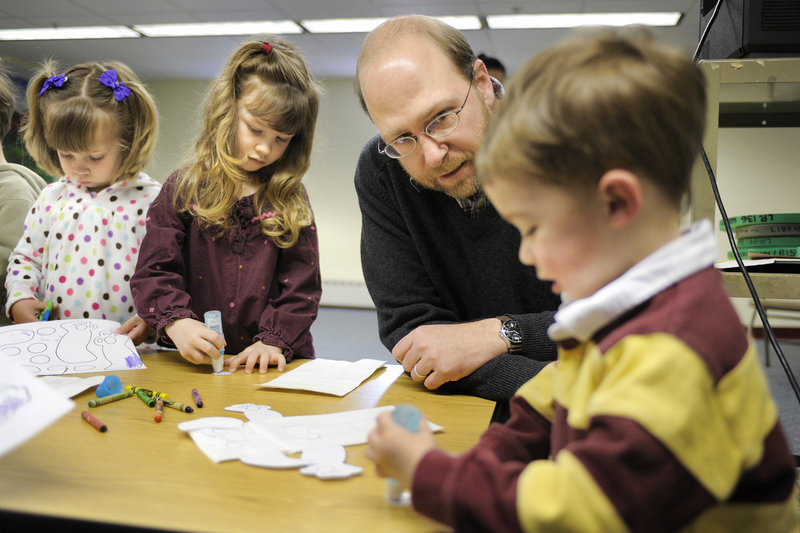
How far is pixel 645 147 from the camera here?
0.54 metres

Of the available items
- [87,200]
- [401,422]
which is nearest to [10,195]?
[87,200]

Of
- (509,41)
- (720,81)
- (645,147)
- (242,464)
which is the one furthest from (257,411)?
(509,41)

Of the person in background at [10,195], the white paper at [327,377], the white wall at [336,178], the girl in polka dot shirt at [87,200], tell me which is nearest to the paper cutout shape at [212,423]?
the white paper at [327,377]

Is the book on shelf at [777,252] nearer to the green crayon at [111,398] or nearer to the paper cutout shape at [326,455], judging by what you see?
the paper cutout shape at [326,455]

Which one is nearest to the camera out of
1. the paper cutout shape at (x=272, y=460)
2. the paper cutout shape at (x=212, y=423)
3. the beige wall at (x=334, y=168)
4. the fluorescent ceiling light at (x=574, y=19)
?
the paper cutout shape at (x=272, y=460)

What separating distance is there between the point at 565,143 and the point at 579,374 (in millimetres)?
209

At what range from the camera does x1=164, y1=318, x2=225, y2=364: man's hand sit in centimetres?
125

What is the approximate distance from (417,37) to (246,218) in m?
0.60

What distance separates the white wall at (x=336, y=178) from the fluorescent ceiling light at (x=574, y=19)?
2699 mm

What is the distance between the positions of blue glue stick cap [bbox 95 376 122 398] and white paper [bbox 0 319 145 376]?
190 millimetres

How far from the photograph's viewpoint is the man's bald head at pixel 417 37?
129 centimetres

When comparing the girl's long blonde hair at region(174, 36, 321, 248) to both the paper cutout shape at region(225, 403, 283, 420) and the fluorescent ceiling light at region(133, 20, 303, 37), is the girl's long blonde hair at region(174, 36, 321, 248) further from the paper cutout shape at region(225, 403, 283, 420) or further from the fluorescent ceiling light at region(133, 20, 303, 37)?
the fluorescent ceiling light at region(133, 20, 303, 37)

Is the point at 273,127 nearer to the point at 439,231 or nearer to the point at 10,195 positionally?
the point at 439,231

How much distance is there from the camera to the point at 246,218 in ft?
5.16
